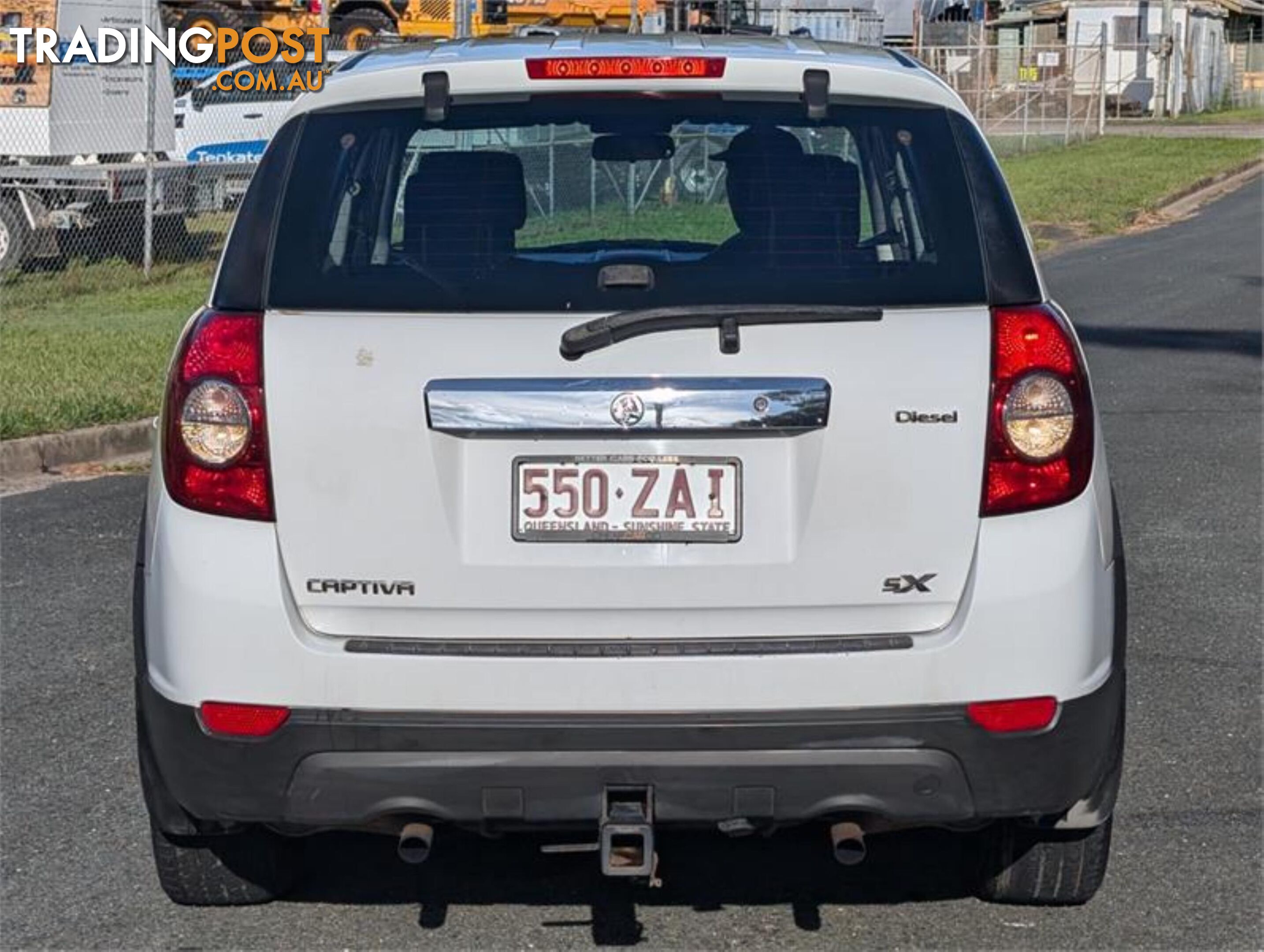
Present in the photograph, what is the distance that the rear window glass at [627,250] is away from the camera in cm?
377

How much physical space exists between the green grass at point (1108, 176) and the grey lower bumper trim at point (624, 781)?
15.8 m

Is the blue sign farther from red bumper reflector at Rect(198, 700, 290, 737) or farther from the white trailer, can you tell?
red bumper reflector at Rect(198, 700, 290, 737)

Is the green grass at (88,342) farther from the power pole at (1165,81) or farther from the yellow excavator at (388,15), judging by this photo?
the power pole at (1165,81)

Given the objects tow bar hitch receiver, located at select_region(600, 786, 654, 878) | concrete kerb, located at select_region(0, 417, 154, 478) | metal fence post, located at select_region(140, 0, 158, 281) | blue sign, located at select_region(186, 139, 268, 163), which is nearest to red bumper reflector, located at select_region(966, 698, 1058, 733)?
tow bar hitch receiver, located at select_region(600, 786, 654, 878)

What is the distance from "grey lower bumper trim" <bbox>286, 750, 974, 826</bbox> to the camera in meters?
3.68

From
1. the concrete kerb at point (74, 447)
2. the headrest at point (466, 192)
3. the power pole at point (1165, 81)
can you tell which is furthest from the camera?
the power pole at point (1165, 81)

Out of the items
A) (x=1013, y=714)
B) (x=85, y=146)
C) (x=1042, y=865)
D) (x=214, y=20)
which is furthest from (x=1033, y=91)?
(x=1013, y=714)

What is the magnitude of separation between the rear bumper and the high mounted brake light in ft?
3.90

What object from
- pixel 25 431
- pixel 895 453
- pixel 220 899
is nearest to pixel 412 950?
pixel 220 899

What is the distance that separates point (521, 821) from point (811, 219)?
122 centimetres

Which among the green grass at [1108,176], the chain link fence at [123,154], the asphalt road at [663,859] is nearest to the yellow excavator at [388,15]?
the chain link fence at [123,154]

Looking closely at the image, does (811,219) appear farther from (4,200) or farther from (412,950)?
(4,200)

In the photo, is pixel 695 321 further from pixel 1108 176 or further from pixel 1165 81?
pixel 1165 81

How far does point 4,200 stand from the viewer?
1838 cm
